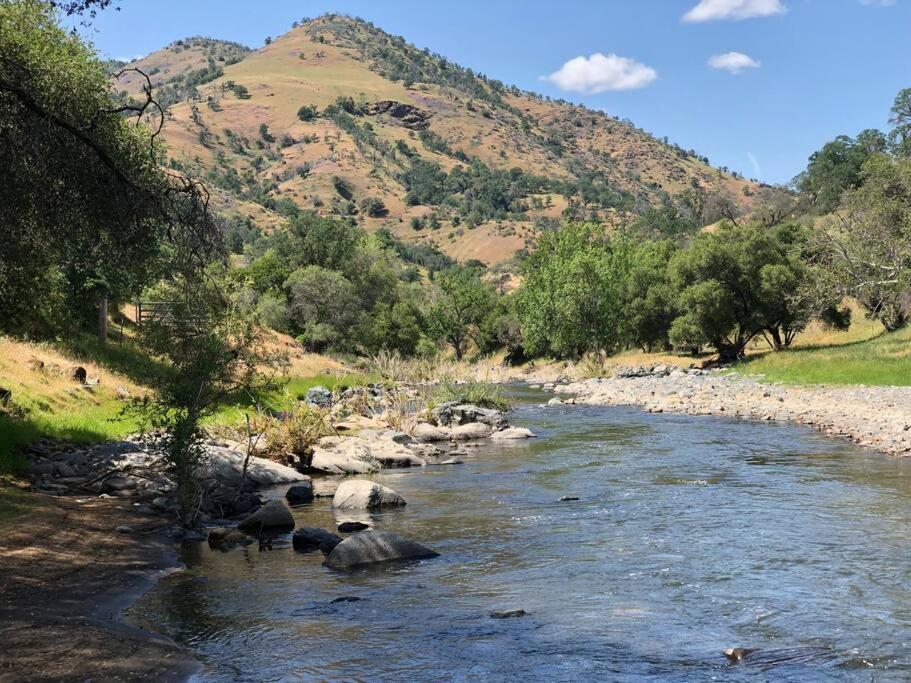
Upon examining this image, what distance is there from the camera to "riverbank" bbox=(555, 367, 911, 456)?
25.4 meters

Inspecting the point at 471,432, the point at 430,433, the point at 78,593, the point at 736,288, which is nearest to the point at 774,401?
the point at 471,432

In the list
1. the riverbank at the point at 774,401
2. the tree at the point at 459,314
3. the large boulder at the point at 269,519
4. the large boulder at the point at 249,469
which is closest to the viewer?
the large boulder at the point at 269,519

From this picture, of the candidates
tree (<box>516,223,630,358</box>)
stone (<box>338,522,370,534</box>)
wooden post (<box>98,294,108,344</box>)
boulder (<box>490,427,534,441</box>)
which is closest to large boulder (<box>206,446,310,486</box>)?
stone (<box>338,522,370,534</box>)

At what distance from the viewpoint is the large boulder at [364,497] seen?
17.0 m

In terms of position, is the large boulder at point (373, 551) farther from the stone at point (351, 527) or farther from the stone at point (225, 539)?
the stone at point (225, 539)

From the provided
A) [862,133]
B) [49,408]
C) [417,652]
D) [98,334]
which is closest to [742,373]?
[98,334]

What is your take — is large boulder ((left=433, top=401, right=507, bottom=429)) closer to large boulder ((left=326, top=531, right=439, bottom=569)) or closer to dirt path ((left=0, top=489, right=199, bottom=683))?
dirt path ((left=0, top=489, right=199, bottom=683))

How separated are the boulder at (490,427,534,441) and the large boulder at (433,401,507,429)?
1551 mm

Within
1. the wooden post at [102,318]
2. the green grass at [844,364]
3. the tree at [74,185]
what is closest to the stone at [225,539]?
the tree at [74,185]

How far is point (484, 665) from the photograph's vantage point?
27.4ft

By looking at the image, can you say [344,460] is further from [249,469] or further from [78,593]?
[78,593]

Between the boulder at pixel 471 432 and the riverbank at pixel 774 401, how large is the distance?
10423mm

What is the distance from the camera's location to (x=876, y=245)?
44.8m

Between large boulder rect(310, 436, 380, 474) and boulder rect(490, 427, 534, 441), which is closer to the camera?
large boulder rect(310, 436, 380, 474)
